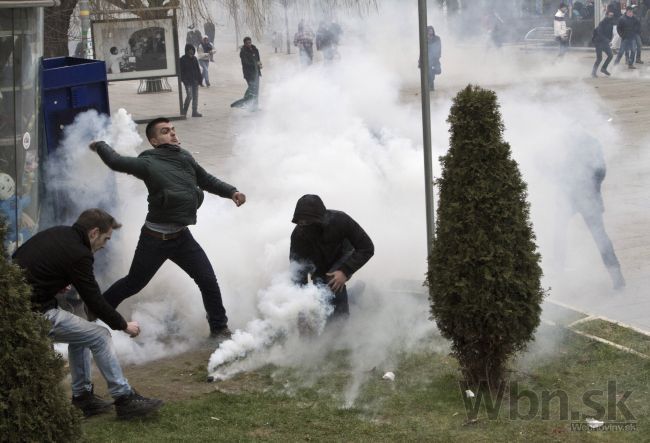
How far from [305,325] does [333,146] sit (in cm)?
270

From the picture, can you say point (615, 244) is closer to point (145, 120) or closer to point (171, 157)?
point (171, 157)

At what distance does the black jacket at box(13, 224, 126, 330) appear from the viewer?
482 centimetres

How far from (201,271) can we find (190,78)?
13228 millimetres

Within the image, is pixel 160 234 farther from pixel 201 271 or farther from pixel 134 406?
pixel 134 406

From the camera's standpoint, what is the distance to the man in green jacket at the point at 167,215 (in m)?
6.30

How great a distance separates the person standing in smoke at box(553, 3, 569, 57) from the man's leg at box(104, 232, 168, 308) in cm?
2082

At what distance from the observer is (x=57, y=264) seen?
482 centimetres

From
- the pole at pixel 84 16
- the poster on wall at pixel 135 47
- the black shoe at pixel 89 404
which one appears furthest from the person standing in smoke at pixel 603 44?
the black shoe at pixel 89 404

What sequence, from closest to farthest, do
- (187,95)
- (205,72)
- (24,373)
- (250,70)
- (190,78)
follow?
(24,373)
(190,78)
(187,95)
(250,70)
(205,72)

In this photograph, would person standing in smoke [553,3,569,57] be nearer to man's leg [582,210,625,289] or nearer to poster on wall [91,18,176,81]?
poster on wall [91,18,176,81]

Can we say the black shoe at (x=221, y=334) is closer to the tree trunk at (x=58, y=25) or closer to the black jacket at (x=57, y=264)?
the black jacket at (x=57, y=264)

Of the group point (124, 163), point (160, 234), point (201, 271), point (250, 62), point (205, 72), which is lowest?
point (205, 72)

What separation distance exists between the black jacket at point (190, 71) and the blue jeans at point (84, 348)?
46.9ft

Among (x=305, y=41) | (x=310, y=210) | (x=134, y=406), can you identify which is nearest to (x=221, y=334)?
(x=310, y=210)
